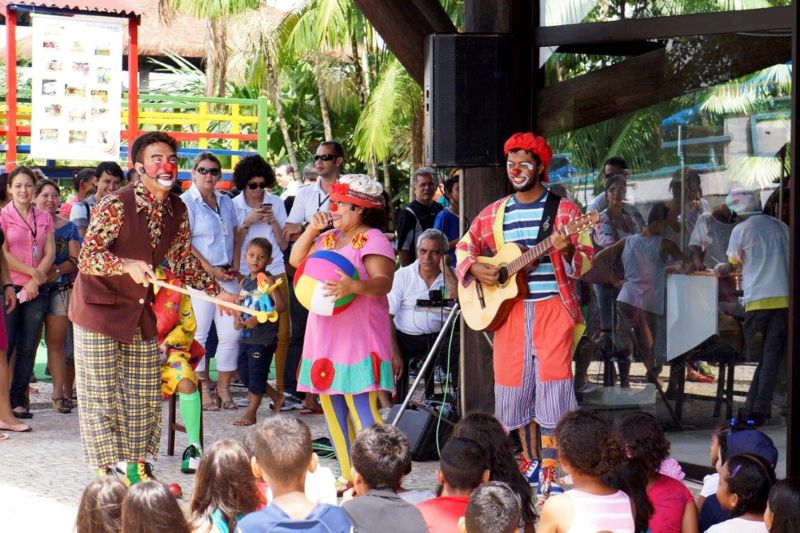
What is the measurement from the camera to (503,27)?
713 centimetres

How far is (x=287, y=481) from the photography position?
396cm

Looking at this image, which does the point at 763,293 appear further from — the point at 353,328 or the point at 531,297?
the point at 353,328

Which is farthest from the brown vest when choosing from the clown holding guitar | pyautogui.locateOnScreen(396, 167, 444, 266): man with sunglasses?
pyautogui.locateOnScreen(396, 167, 444, 266): man with sunglasses

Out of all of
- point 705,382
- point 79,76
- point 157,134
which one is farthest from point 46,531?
point 79,76

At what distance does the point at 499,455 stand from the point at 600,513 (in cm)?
53

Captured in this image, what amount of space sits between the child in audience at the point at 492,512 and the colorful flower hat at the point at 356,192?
9.31 ft

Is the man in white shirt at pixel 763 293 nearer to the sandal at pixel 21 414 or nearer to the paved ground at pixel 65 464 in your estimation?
the paved ground at pixel 65 464

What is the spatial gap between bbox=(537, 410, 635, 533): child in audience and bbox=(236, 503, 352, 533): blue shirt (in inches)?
31.3

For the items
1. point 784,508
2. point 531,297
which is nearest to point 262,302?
point 531,297

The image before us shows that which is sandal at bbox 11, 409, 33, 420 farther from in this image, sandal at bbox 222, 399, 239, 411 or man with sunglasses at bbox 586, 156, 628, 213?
man with sunglasses at bbox 586, 156, 628, 213

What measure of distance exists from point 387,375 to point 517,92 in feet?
6.03

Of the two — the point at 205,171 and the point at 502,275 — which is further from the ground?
the point at 205,171

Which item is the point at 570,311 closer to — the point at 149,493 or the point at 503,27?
the point at 503,27

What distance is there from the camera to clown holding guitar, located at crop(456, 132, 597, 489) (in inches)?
247
